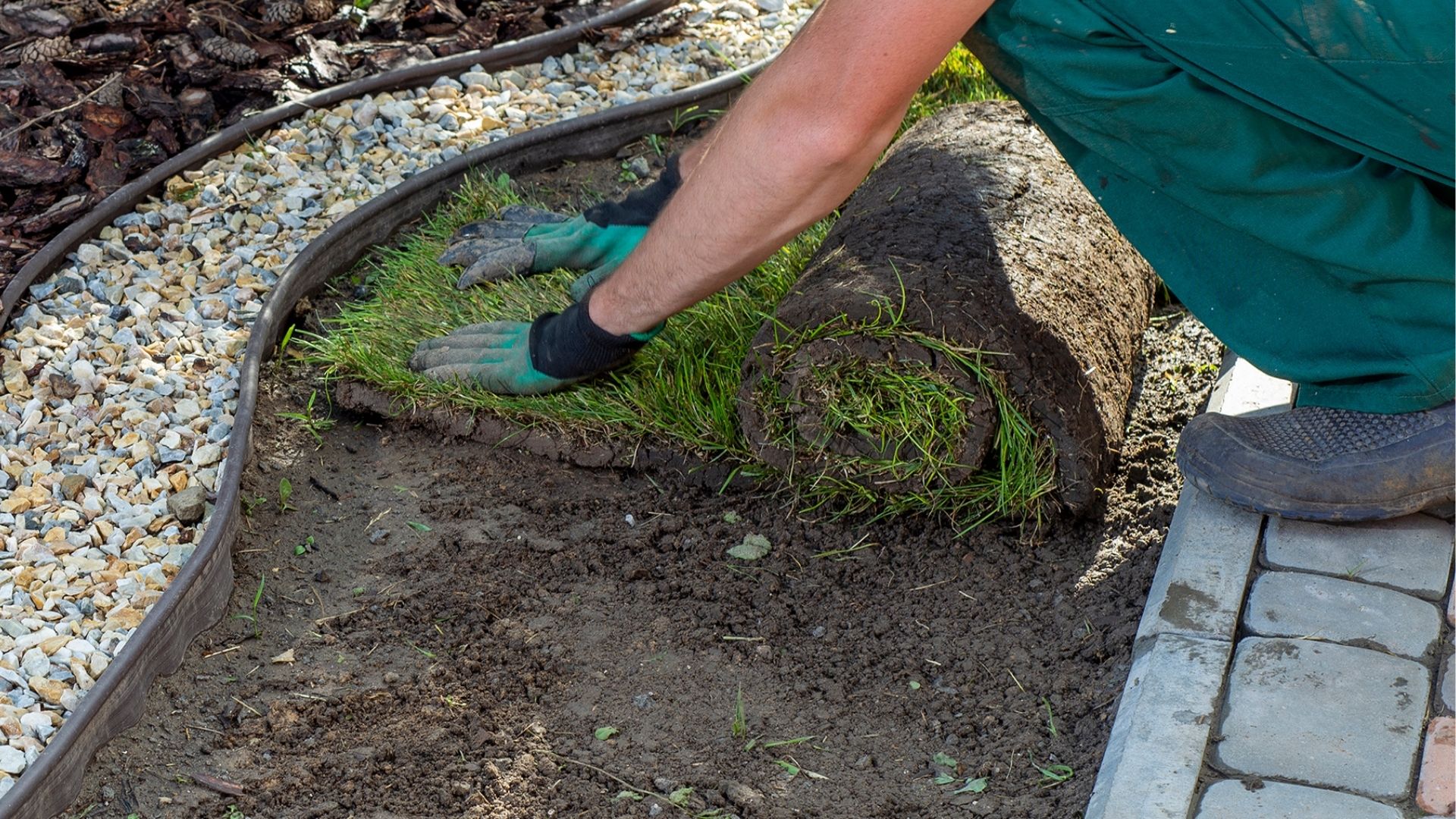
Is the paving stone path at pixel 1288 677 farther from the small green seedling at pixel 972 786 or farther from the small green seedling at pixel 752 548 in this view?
the small green seedling at pixel 752 548

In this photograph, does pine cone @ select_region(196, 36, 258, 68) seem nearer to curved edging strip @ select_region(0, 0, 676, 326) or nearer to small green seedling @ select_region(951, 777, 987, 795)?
curved edging strip @ select_region(0, 0, 676, 326)

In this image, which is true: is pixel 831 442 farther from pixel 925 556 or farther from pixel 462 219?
pixel 462 219

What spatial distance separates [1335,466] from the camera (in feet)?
7.20

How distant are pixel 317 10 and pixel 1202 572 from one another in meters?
3.13

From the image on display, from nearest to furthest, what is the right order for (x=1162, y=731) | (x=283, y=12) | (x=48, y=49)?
(x=1162, y=731) < (x=48, y=49) < (x=283, y=12)

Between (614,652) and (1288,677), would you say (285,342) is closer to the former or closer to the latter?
(614,652)

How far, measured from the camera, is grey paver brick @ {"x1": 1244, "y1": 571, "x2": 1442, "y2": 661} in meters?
2.00

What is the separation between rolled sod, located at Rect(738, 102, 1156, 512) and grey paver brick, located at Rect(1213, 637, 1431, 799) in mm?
602

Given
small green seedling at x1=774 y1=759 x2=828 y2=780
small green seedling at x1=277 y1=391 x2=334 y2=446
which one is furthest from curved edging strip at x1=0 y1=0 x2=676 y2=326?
small green seedling at x1=774 y1=759 x2=828 y2=780

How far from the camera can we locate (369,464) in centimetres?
277

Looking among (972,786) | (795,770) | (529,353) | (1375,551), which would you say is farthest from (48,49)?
(1375,551)

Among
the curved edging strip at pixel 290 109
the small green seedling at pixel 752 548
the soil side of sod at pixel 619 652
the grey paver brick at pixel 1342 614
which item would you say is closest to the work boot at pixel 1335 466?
the grey paver brick at pixel 1342 614

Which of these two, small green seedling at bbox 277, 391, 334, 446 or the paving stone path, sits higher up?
the paving stone path

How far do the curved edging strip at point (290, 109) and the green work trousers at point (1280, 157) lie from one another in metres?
1.99
